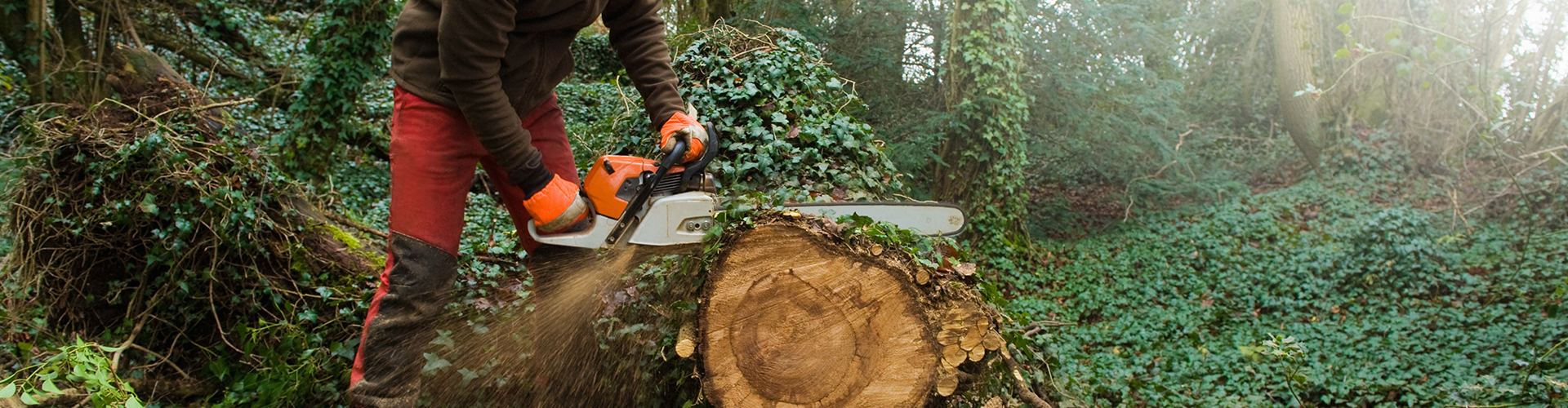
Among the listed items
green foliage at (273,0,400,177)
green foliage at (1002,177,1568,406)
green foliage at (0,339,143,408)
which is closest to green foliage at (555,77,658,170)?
green foliage at (273,0,400,177)

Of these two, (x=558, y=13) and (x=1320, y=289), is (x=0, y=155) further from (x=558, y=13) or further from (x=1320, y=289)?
(x=1320, y=289)

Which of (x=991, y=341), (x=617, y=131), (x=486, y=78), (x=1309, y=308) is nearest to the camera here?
(x=991, y=341)

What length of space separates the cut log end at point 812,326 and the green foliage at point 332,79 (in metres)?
4.98

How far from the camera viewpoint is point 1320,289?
4.97 meters

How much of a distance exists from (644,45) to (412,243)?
0.99m

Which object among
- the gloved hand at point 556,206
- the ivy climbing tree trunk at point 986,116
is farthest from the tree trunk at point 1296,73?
the gloved hand at point 556,206

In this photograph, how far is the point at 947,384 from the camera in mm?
1836

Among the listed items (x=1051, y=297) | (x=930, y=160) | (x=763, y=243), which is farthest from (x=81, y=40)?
(x=1051, y=297)

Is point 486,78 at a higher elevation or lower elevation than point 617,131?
higher

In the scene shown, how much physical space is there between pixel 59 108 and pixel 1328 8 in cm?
1013

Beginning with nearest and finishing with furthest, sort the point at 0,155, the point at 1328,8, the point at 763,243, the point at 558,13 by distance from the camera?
the point at 763,243, the point at 558,13, the point at 0,155, the point at 1328,8

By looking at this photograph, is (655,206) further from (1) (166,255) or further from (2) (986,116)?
(2) (986,116)

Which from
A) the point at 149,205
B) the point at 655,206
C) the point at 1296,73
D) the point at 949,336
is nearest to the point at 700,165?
the point at 655,206

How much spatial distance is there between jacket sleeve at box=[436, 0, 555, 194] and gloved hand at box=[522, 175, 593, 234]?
4cm
